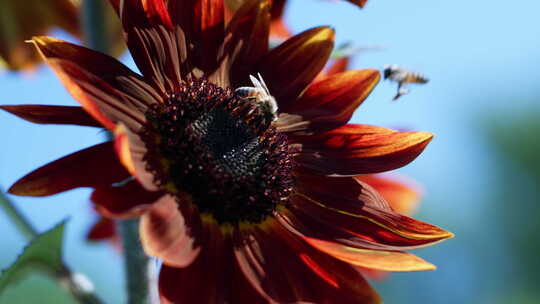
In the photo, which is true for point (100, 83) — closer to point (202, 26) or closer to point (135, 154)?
point (135, 154)

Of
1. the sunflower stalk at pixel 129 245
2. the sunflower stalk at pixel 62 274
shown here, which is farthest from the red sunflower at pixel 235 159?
the sunflower stalk at pixel 62 274

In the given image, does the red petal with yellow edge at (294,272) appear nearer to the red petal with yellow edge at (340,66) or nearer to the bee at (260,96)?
the bee at (260,96)

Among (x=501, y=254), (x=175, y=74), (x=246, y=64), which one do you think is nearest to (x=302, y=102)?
(x=246, y=64)

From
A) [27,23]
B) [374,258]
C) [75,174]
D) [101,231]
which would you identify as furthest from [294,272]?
[27,23]

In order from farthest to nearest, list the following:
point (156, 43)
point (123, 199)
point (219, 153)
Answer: point (219, 153) < point (156, 43) < point (123, 199)

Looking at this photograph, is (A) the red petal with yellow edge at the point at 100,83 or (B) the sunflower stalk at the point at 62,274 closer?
(A) the red petal with yellow edge at the point at 100,83

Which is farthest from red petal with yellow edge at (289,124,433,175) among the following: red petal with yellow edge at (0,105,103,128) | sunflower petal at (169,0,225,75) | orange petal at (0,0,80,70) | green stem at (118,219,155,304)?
orange petal at (0,0,80,70)
